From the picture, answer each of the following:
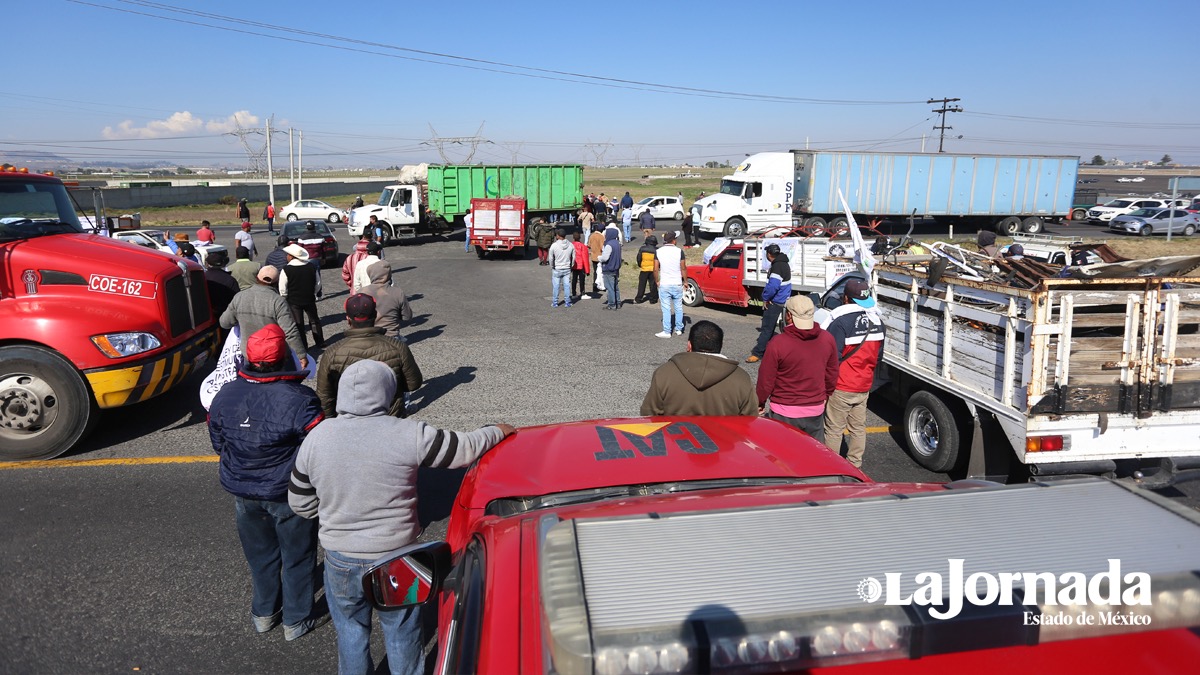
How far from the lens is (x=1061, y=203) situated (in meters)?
33.1

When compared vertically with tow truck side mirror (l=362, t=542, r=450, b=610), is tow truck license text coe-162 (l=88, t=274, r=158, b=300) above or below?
above

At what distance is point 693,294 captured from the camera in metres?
15.8

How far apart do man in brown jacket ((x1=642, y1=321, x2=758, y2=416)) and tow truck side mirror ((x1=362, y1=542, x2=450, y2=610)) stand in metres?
2.38

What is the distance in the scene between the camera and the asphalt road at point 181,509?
421 centimetres

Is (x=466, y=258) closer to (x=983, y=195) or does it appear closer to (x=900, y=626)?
(x=983, y=195)

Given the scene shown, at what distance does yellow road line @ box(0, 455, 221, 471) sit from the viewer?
693 cm

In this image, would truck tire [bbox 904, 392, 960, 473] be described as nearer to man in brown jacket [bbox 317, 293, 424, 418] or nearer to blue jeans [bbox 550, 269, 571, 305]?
man in brown jacket [bbox 317, 293, 424, 418]

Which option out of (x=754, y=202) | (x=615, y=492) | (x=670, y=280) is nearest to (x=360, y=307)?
(x=615, y=492)

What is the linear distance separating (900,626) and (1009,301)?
4720mm

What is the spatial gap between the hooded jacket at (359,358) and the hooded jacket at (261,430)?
6.20ft

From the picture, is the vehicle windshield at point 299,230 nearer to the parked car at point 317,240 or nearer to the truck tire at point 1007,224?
the parked car at point 317,240

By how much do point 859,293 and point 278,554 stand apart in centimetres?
484

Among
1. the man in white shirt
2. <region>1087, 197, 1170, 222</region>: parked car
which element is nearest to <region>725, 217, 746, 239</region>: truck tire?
the man in white shirt

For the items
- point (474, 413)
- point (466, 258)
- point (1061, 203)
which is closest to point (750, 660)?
point (474, 413)
